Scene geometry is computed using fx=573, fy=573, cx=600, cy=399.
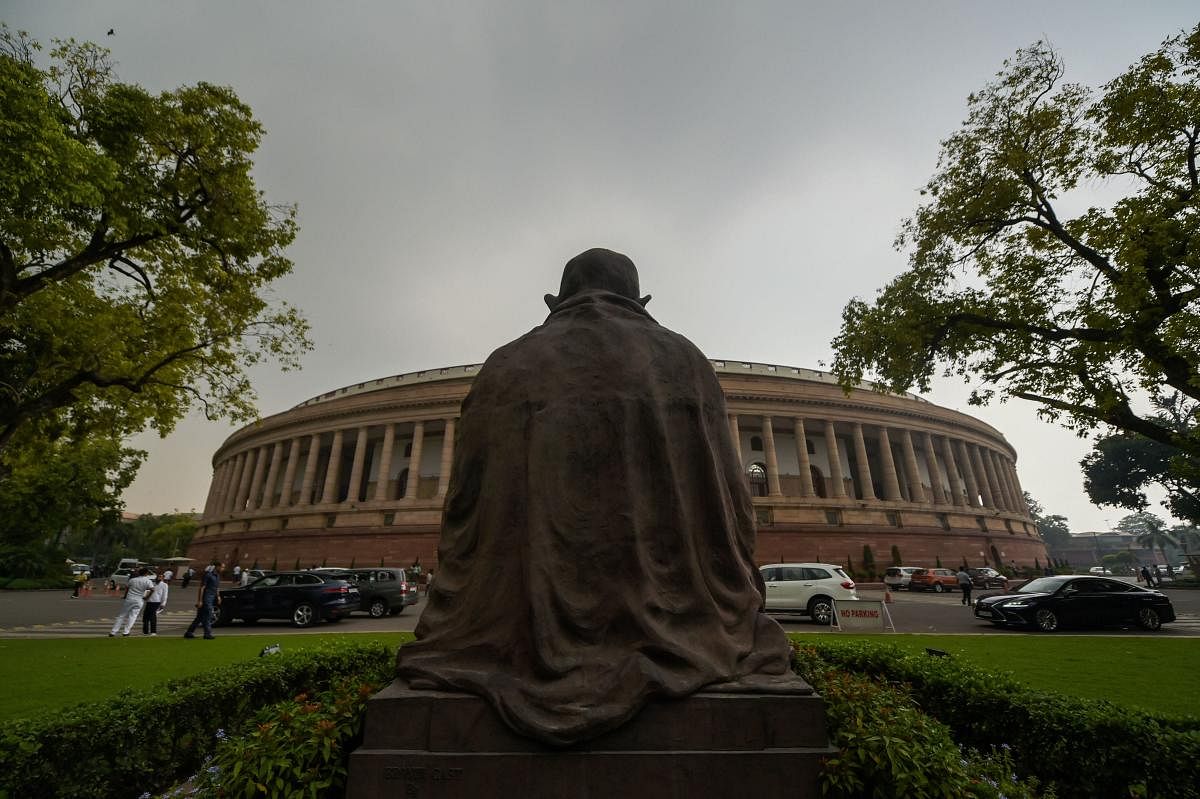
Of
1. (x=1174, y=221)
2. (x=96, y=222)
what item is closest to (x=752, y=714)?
(x=1174, y=221)

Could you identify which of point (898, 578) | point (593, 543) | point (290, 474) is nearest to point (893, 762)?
point (593, 543)

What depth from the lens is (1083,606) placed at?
1339cm

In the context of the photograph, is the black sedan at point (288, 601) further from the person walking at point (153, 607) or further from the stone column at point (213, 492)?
the stone column at point (213, 492)

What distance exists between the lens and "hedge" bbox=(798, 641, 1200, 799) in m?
3.56

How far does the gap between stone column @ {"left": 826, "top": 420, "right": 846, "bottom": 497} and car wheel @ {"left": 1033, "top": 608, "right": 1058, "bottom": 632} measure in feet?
81.7

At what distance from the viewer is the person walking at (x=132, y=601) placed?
12430 millimetres

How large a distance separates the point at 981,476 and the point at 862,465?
1426 cm

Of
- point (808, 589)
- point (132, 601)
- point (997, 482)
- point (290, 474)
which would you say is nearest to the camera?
point (132, 601)

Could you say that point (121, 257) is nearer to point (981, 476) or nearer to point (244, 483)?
point (244, 483)

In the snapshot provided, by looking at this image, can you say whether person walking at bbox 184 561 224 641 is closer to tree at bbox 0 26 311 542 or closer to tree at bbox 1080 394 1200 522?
tree at bbox 0 26 311 542

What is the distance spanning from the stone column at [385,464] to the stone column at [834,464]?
99.1 ft

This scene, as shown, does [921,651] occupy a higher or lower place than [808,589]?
lower

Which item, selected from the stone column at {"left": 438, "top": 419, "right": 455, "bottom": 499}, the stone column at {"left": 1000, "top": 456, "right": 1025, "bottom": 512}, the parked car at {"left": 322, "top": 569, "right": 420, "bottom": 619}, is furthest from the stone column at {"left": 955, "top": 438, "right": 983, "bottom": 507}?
the parked car at {"left": 322, "top": 569, "right": 420, "bottom": 619}

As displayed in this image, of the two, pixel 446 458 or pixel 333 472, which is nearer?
pixel 446 458
